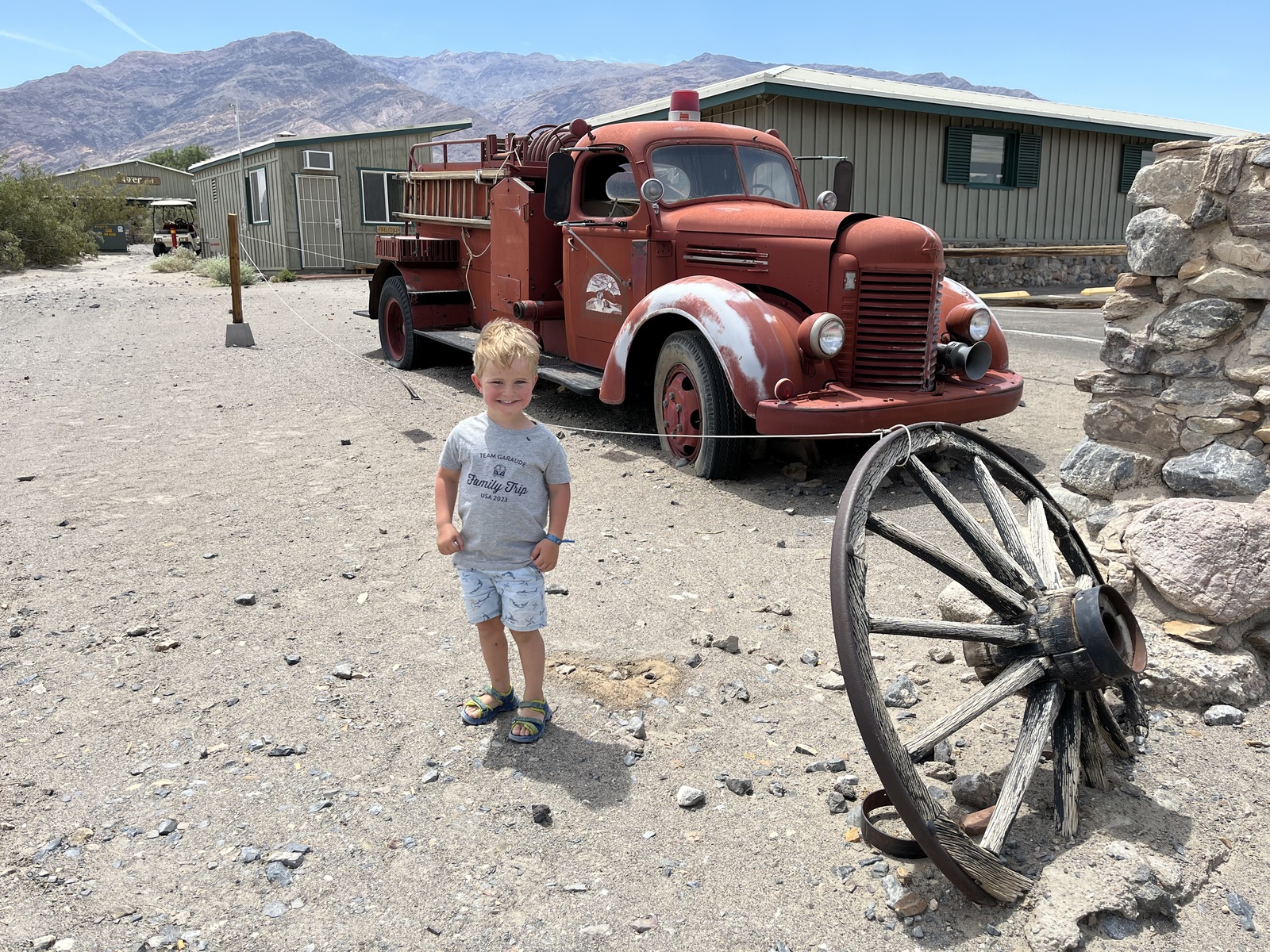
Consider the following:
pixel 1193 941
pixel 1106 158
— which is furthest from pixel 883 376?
pixel 1106 158

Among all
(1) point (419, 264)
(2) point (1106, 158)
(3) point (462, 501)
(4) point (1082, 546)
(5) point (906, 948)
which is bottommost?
(5) point (906, 948)

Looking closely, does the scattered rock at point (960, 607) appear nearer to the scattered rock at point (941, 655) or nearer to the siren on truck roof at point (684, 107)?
the scattered rock at point (941, 655)

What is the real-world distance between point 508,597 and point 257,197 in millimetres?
24235

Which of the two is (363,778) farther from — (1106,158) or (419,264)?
(1106,158)

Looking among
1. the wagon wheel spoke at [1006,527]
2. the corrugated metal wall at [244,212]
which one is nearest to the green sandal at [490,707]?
the wagon wheel spoke at [1006,527]

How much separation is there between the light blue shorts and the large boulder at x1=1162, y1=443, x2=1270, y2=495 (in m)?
2.67

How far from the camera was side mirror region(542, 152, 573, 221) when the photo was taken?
718 centimetres

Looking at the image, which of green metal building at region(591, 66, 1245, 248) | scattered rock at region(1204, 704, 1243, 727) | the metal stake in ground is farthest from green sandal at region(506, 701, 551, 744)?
green metal building at region(591, 66, 1245, 248)

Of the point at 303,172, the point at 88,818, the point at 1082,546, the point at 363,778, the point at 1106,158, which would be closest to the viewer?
the point at 88,818

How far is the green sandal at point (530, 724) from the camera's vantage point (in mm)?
3168

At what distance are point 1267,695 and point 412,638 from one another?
3.08 meters

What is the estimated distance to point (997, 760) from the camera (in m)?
3.07

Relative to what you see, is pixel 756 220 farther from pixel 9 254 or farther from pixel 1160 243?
pixel 9 254

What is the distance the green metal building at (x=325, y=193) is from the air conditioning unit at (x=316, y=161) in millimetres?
18
